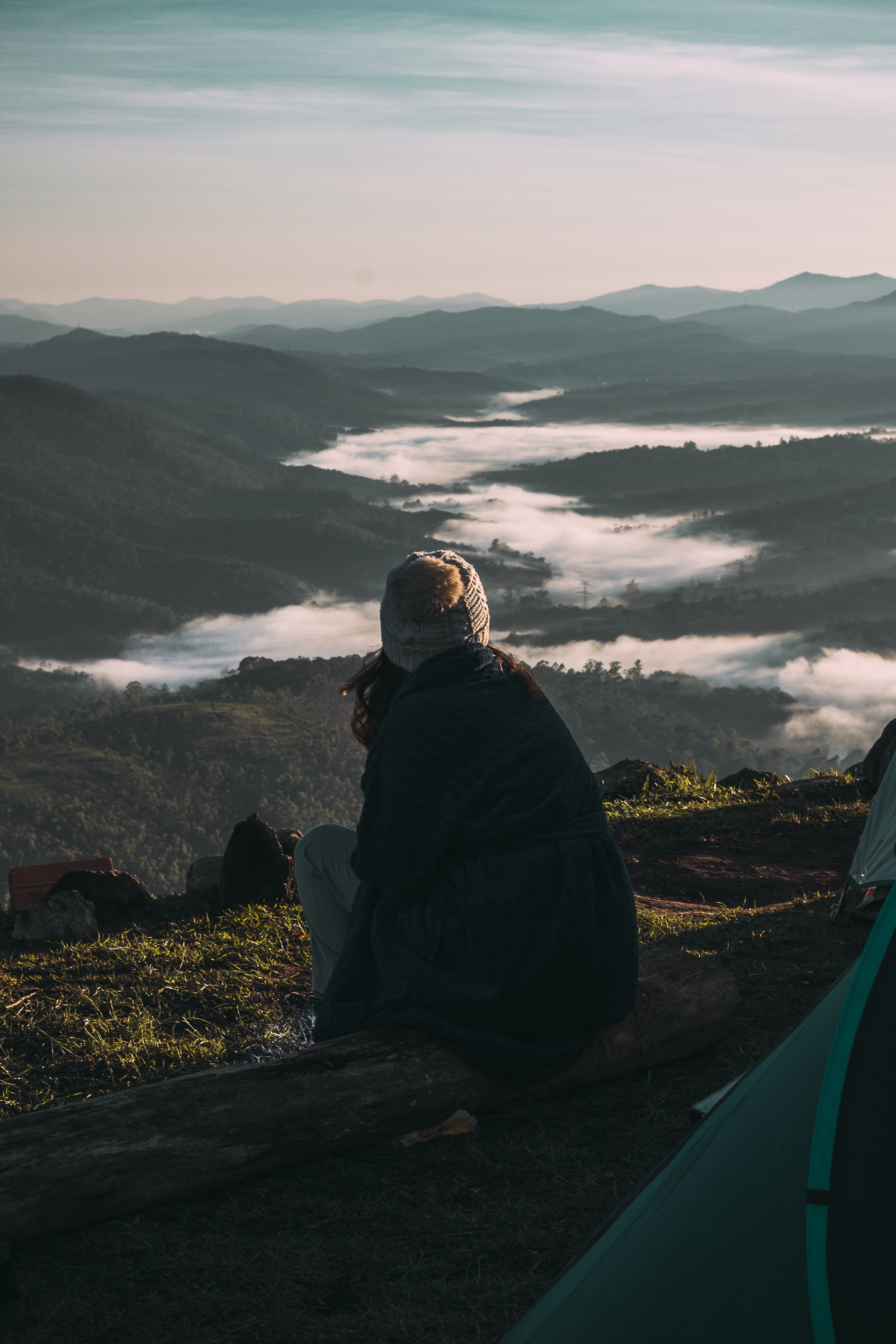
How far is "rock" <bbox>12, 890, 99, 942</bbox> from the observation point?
5234mm

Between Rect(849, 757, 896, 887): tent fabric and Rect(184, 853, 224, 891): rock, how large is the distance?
11.4ft

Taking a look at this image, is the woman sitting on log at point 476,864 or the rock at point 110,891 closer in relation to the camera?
the woman sitting on log at point 476,864

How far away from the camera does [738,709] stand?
9319 cm

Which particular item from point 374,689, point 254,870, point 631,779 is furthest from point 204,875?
point 631,779

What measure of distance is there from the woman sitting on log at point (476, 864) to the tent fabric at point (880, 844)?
2.44 m

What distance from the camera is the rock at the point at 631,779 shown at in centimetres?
897

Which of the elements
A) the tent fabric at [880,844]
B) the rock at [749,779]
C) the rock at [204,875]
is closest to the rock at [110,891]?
the rock at [204,875]

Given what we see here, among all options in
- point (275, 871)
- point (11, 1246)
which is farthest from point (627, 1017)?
point (275, 871)

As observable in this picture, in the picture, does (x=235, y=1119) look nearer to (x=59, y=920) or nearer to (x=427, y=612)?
(x=427, y=612)

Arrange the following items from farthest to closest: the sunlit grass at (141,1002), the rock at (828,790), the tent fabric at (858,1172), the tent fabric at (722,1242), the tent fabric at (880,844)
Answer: the rock at (828,790) → the tent fabric at (880,844) → the sunlit grass at (141,1002) → the tent fabric at (722,1242) → the tent fabric at (858,1172)

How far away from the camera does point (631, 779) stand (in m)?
9.16

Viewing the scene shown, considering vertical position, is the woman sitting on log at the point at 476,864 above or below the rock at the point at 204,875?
above

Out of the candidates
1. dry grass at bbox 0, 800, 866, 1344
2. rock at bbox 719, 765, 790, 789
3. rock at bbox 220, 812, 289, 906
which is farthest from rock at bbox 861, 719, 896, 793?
rock at bbox 220, 812, 289, 906

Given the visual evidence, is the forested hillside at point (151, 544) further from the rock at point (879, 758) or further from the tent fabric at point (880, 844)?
the tent fabric at point (880, 844)
